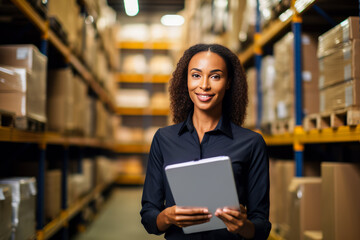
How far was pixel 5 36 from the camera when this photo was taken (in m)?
3.63

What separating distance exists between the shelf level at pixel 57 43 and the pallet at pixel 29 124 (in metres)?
0.82

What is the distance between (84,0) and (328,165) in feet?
13.6

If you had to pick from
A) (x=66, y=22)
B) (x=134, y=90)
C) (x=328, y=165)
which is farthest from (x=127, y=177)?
(x=328, y=165)

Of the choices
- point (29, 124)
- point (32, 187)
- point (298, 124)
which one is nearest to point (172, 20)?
point (298, 124)

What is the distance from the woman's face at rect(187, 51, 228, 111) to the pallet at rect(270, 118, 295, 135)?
72.9 inches

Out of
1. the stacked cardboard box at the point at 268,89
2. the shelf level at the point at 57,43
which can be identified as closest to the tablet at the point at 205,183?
the shelf level at the point at 57,43

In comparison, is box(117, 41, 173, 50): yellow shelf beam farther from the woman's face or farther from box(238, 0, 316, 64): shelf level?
the woman's face

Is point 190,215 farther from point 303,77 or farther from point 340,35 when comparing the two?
point 303,77

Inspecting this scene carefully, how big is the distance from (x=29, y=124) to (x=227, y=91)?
69.1 inches

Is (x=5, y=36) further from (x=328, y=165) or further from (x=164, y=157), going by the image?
(x=328, y=165)

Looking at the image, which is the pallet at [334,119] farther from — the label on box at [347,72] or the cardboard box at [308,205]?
the cardboard box at [308,205]

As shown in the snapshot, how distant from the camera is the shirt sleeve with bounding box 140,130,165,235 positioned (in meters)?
1.72

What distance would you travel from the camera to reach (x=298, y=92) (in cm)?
332

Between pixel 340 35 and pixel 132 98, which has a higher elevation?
pixel 132 98
